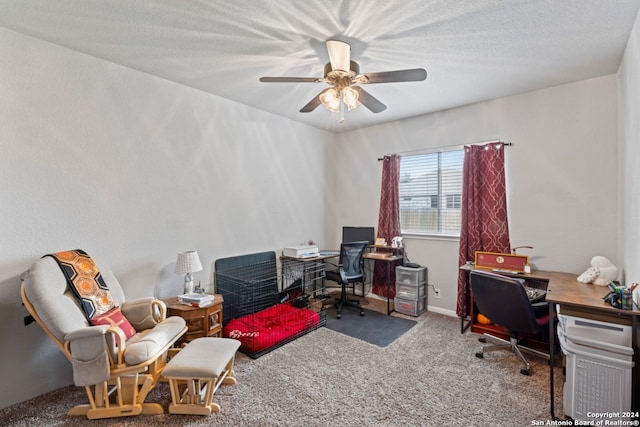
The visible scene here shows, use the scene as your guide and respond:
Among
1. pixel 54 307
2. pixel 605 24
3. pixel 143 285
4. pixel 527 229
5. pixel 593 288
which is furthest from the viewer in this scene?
pixel 527 229

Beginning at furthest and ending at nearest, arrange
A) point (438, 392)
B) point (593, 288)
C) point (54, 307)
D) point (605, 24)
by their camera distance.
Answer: point (593, 288) < point (438, 392) < point (605, 24) < point (54, 307)

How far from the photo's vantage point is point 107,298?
2252 mm

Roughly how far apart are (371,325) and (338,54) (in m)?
2.91

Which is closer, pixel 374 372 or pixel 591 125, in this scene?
pixel 374 372

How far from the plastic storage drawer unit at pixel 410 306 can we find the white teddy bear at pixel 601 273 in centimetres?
171

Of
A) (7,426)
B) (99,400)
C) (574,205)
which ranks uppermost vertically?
(574,205)

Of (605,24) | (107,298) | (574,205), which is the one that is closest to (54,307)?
(107,298)

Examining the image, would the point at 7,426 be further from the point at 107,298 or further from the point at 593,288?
the point at 593,288

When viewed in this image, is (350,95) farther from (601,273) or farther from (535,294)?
(601,273)

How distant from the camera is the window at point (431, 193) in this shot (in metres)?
3.86

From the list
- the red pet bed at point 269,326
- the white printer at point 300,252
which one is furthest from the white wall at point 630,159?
the white printer at point 300,252

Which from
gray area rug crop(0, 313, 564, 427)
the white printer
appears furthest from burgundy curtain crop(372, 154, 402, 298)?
gray area rug crop(0, 313, 564, 427)

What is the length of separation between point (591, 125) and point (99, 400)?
4.76m

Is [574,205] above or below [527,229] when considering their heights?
above
